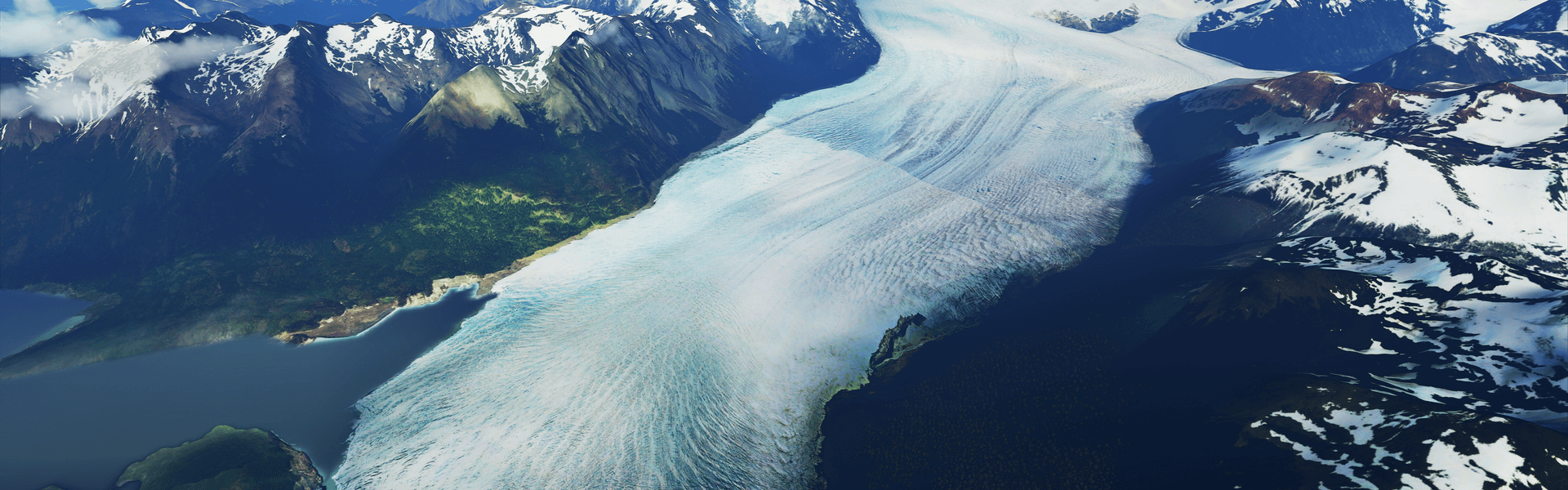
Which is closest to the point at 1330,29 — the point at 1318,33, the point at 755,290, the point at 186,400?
the point at 1318,33

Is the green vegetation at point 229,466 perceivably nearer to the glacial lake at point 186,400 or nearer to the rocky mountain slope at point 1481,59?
the glacial lake at point 186,400

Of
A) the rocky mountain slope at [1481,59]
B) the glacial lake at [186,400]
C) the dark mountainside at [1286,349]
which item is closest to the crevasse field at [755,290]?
the glacial lake at [186,400]

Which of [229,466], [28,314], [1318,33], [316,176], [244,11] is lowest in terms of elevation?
[229,466]

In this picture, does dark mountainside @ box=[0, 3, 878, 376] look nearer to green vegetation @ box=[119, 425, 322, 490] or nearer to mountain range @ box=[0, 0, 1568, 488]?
mountain range @ box=[0, 0, 1568, 488]

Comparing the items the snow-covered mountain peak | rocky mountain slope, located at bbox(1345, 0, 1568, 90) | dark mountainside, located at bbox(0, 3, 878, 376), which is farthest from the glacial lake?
the snow-covered mountain peak

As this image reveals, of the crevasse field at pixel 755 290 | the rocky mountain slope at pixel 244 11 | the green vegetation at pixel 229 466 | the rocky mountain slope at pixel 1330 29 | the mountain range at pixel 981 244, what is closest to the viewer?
the mountain range at pixel 981 244

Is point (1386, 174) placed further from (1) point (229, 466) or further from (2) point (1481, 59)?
(1) point (229, 466)

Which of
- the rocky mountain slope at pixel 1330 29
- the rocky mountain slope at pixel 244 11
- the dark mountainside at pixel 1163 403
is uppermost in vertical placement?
the rocky mountain slope at pixel 244 11
